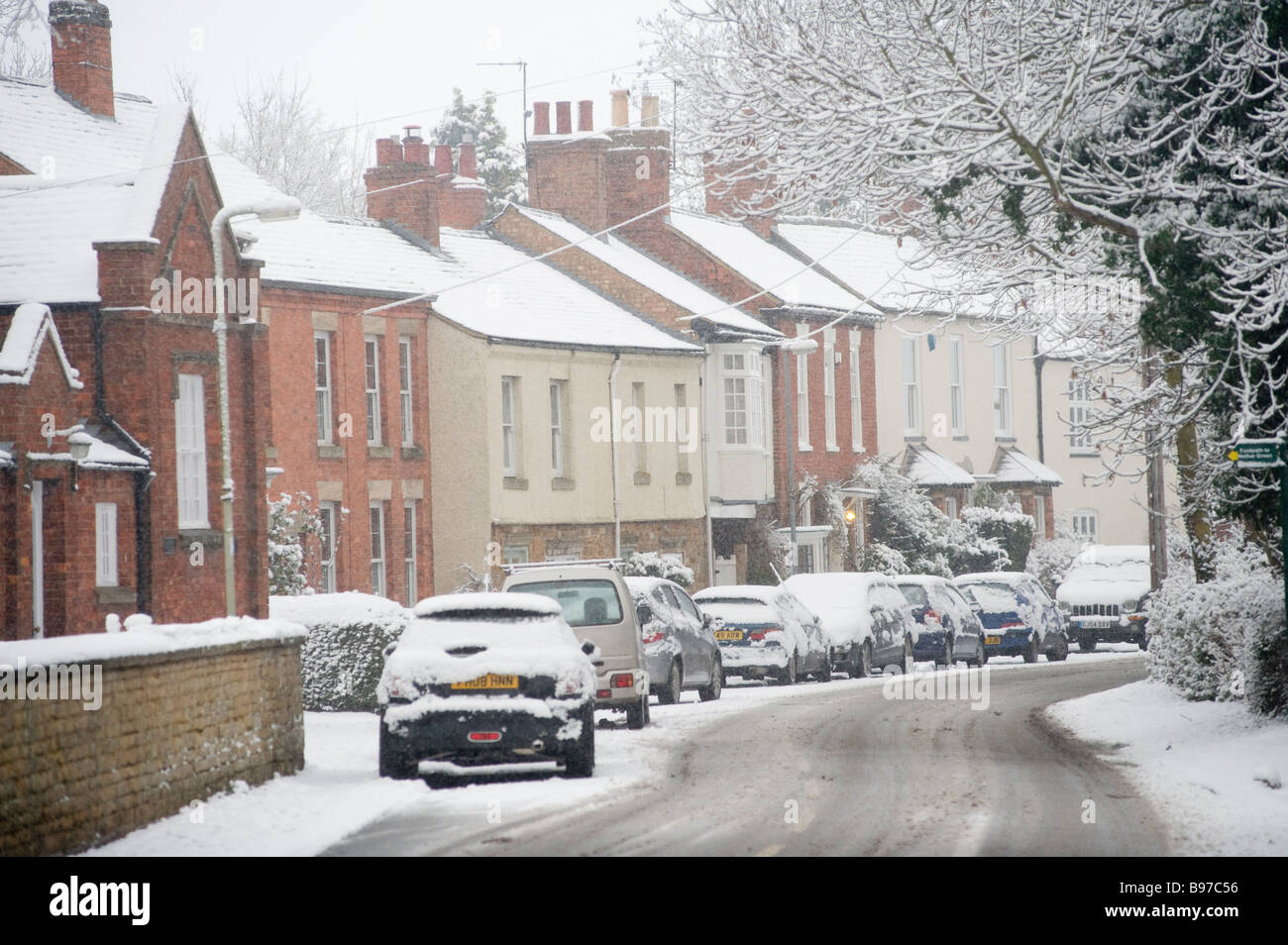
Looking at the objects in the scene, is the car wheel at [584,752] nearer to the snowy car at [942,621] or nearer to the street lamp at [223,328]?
the street lamp at [223,328]

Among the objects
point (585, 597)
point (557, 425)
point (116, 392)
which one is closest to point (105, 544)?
point (116, 392)

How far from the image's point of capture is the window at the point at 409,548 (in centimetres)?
3850

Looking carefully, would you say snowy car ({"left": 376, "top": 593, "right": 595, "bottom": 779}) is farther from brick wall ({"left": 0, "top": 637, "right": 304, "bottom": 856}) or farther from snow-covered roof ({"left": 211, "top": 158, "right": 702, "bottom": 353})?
snow-covered roof ({"left": 211, "top": 158, "right": 702, "bottom": 353})

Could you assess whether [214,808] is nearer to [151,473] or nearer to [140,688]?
[140,688]

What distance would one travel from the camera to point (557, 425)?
4103cm

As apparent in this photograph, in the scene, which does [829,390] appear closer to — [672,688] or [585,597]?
[672,688]

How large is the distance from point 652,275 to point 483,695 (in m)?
32.8

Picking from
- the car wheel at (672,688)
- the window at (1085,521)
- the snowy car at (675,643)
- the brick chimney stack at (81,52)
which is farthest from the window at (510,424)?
the window at (1085,521)

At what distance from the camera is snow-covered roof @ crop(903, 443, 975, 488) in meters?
53.1

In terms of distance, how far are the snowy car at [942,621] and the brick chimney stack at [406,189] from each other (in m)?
14.1

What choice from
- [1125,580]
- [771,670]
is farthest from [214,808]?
[1125,580]

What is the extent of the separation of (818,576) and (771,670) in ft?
13.0

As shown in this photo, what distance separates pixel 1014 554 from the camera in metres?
54.3
